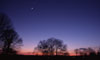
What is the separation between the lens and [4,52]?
1312 inches

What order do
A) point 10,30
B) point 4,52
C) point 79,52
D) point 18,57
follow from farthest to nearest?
point 79,52, point 18,57, point 4,52, point 10,30

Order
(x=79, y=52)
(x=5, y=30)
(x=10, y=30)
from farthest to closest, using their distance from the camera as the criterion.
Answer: (x=79, y=52), (x=10, y=30), (x=5, y=30)

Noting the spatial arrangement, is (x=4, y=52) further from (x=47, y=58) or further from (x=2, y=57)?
(x=47, y=58)

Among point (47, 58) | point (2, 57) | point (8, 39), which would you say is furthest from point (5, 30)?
point (47, 58)

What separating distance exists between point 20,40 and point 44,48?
105ft

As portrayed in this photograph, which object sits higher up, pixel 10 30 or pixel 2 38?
pixel 10 30

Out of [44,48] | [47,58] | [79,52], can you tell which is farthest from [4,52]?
[79,52]

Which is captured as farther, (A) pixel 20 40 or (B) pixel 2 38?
(A) pixel 20 40

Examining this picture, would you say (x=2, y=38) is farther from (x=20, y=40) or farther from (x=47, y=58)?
(x=47, y=58)

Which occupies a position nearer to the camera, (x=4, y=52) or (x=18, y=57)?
(x=4, y=52)

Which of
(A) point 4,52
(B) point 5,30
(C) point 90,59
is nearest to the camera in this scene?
(B) point 5,30

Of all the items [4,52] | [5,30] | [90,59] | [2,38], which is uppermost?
[5,30]

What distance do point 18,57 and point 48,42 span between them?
103 ft

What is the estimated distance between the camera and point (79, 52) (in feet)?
237
